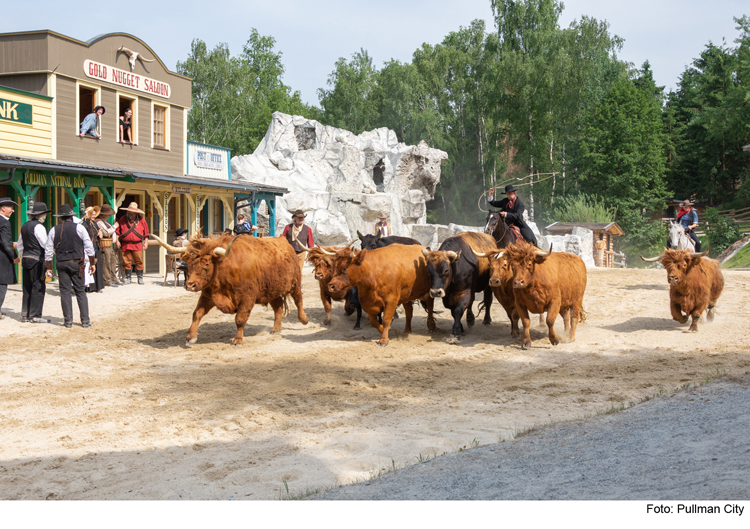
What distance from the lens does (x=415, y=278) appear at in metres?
9.37

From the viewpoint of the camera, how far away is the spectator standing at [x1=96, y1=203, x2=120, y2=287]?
14.3m

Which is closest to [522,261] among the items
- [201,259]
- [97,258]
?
[201,259]

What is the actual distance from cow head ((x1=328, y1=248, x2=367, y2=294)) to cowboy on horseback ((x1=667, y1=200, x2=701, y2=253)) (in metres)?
7.04

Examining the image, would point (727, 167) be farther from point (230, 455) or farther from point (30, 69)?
point (230, 455)

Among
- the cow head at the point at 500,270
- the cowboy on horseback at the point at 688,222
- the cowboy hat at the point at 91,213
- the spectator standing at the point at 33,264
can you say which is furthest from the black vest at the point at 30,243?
Result: the cowboy on horseback at the point at 688,222

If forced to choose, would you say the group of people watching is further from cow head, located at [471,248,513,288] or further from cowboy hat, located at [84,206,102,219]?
cow head, located at [471,248,513,288]

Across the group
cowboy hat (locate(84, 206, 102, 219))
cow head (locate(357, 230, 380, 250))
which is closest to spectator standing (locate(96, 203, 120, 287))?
cowboy hat (locate(84, 206, 102, 219))

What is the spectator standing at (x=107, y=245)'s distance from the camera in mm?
14344

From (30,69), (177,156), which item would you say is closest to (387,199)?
(177,156)

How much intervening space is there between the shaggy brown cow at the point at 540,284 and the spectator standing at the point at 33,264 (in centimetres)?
700

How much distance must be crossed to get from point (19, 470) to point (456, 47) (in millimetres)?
49534

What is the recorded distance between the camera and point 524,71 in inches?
1516

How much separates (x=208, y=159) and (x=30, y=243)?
41.6 feet

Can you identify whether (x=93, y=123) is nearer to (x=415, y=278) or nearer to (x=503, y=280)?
(x=415, y=278)
